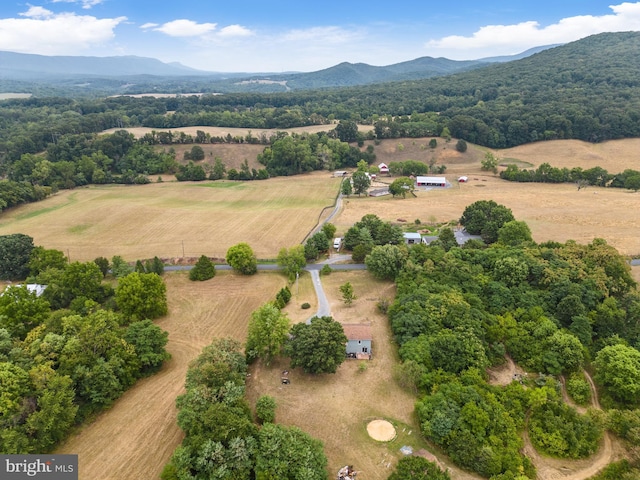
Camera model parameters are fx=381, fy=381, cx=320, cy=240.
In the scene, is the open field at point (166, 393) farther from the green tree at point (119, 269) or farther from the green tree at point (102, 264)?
the green tree at point (102, 264)

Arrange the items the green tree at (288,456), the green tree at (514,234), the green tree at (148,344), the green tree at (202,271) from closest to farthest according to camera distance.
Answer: the green tree at (288,456), the green tree at (148,344), the green tree at (202,271), the green tree at (514,234)

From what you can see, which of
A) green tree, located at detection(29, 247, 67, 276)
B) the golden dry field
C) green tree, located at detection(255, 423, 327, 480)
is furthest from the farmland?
green tree, located at detection(29, 247, 67, 276)

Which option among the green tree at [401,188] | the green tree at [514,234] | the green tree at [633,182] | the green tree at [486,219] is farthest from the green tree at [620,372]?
the green tree at [633,182]

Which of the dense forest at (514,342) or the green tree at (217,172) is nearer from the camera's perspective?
the dense forest at (514,342)

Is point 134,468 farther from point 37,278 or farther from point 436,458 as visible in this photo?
point 37,278

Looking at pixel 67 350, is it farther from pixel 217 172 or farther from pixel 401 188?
pixel 217 172

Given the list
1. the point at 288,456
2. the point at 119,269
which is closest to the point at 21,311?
the point at 119,269

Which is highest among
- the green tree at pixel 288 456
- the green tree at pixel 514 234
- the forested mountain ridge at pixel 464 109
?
the forested mountain ridge at pixel 464 109
